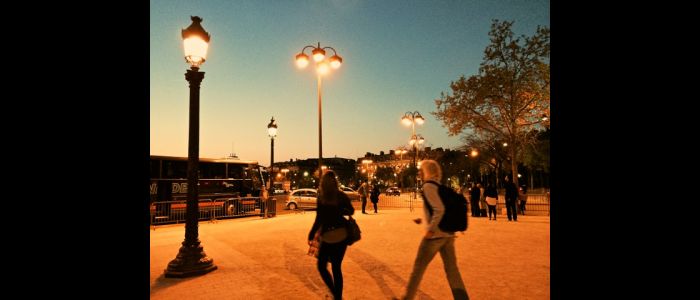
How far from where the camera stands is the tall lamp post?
670 centimetres

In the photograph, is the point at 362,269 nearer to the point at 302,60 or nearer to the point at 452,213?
the point at 452,213

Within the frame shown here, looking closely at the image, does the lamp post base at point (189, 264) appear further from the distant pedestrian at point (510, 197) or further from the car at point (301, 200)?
the car at point (301, 200)

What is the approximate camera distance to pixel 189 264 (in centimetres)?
664

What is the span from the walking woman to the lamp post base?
10.4 feet

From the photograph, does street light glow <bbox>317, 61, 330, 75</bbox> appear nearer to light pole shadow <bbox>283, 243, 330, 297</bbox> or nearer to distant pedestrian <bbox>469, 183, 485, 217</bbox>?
light pole shadow <bbox>283, 243, 330, 297</bbox>

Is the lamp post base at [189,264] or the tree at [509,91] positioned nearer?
the lamp post base at [189,264]

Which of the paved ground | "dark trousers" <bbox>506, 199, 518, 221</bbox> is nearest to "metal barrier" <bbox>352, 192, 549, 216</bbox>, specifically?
"dark trousers" <bbox>506, 199, 518, 221</bbox>

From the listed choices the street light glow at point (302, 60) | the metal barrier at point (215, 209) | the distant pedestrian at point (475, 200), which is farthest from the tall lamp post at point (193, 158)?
the distant pedestrian at point (475, 200)

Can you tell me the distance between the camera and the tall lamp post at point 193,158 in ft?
22.0

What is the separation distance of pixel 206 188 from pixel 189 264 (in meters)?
14.0

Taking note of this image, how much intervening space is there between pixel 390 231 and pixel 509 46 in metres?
12.3

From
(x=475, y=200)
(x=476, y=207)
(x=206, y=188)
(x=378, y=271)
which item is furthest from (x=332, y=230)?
(x=206, y=188)

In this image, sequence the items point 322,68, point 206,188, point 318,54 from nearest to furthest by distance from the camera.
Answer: point 318,54
point 322,68
point 206,188
